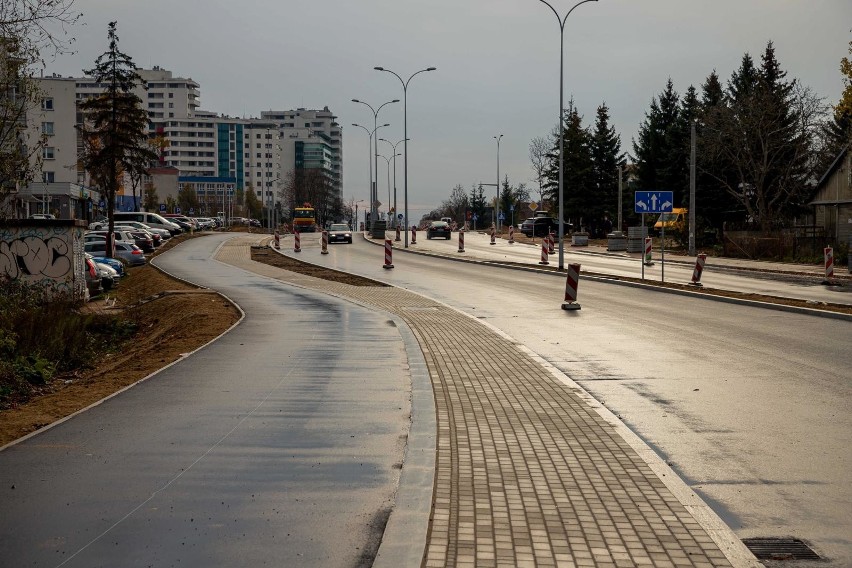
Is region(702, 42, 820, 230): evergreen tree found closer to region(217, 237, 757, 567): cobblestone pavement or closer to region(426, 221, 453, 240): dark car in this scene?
region(426, 221, 453, 240): dark car

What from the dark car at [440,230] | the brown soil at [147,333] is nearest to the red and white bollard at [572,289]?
the brown soil at [147,333]

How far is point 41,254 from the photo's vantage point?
2648 centimetres

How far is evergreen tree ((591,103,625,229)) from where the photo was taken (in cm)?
7725

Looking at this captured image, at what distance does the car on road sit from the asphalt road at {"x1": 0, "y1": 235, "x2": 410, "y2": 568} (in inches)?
2207

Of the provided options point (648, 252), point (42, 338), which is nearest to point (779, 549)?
point (42, 338)

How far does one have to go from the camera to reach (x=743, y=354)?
13844 mm

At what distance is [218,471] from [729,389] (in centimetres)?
645

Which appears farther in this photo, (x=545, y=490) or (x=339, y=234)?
(x=339, y=234)

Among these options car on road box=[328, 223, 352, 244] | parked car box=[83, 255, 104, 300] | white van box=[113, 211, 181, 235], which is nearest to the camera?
parked car box=[83, 255, 104, 300]

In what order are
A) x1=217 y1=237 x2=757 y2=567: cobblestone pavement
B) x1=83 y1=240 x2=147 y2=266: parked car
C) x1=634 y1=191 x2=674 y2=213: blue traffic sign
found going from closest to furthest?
1. x1=217 y1=237 x2=757 y2=567: cobblestone pavement
2. x1=634 y1=191 x2=674 y2=213: blue traffic sign
3. x1=83 y1=240 x2=147 y2=266: parked car

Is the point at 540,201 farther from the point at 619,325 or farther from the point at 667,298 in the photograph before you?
the point at 619,325

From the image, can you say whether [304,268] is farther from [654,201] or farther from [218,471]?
[218,471]

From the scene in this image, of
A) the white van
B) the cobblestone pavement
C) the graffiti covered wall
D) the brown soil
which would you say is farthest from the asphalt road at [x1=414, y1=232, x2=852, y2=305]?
the white van

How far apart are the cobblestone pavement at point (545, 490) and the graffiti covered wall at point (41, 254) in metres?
18.5
